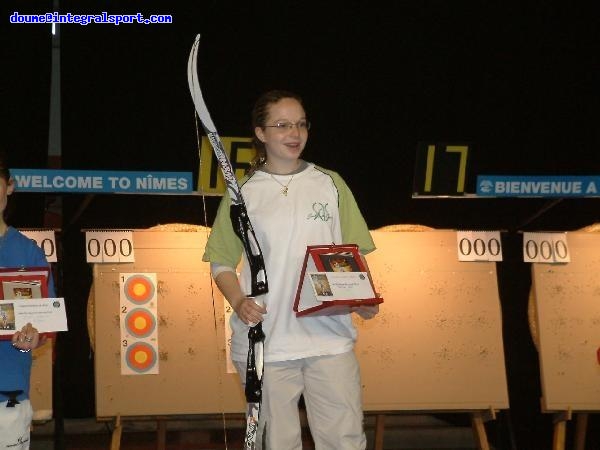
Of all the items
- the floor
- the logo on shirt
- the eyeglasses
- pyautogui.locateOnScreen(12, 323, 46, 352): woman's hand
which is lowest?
the floor

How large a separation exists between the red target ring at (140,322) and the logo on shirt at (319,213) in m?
2.06

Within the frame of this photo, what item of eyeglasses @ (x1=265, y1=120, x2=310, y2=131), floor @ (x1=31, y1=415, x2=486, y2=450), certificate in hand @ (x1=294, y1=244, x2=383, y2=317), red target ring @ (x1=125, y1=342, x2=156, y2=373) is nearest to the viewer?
certificate in hand @ (x1=294, y1=244, x2=383, y2=317)

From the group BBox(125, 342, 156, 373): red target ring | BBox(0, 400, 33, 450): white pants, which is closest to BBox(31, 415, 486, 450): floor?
BBox(125, 342, 156, 373): red target ring

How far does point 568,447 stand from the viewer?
5344mm

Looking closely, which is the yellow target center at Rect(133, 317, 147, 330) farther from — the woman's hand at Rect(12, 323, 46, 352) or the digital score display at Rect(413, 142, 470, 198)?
the woman's hand at Rect(12, 323, 46, 352)

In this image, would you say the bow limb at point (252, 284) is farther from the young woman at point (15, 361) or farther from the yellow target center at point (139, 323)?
the yellow target center at point (139, 323)

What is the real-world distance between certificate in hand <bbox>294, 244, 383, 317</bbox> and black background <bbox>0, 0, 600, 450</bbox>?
2656mm

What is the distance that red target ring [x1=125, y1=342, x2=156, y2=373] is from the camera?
455cm

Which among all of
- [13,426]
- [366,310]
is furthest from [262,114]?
[13,426]

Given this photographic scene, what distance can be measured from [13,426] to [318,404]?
87 cm

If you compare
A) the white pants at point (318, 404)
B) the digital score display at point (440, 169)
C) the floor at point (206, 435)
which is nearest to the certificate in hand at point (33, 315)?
the white pants at point (318, 404)

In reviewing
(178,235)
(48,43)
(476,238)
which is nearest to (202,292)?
(178,235)

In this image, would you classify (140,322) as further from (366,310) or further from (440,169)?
(366,310)

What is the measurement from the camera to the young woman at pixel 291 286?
104 inches
